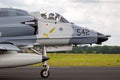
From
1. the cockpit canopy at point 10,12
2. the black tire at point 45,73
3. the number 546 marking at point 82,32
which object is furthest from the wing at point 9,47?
the number 546 marking at point 82,32

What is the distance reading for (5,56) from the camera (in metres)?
19.9

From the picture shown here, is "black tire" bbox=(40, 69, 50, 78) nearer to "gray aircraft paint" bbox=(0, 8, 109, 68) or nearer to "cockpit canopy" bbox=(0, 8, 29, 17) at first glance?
"gray aircraft paint" bbox=(0, 8, 109, 68)

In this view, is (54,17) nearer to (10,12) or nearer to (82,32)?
(82,32)

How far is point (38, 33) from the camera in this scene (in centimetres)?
2081

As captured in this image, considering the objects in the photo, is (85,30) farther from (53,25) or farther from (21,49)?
(21,49)

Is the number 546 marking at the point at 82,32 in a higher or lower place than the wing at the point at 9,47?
higher

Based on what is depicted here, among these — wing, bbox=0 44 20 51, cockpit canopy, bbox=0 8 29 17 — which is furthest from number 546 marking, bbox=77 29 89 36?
wing, bbox=0 44 20 51

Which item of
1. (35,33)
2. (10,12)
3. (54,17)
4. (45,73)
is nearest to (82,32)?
(54,17)

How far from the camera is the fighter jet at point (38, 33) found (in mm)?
20156

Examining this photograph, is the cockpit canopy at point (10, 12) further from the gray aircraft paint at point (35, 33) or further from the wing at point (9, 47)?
the wing at point (9, 47)

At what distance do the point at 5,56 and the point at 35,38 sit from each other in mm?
1667

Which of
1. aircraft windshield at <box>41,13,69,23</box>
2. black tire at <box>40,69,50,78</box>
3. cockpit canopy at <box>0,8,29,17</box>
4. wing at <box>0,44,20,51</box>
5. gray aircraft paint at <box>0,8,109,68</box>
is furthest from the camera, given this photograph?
aircraft windshield at <box>41,13,69,23</box>

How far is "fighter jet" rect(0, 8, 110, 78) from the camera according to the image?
20.2 m

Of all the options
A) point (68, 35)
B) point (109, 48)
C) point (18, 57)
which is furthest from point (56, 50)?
point (109, 48)
